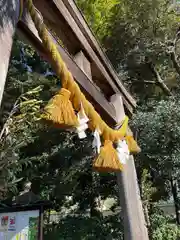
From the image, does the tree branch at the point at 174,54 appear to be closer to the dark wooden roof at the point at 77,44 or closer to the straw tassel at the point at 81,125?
the dark wooden roof at the point at 77,44

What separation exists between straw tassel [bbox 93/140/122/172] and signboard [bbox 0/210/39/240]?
3.50 feet

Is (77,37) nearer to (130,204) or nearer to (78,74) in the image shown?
(78,74)

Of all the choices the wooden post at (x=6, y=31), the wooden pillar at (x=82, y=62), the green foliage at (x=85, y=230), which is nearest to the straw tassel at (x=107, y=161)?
the wooden pillar at (x=82, y=62)

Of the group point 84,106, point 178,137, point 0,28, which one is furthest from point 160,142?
point 0,28

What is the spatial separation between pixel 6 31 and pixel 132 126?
404cm

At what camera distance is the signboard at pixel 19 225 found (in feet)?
8.01

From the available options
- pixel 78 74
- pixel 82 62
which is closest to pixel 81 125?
pixel 78 74

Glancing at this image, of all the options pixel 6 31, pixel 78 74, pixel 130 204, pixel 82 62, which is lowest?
pixel 130 204

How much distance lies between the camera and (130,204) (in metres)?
2.26

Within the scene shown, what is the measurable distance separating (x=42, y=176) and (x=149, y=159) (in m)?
2.18

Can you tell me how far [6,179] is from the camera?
306cm

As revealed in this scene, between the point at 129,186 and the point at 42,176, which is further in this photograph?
the point at 42,176

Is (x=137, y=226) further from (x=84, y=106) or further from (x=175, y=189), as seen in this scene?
(x=175, y=189)

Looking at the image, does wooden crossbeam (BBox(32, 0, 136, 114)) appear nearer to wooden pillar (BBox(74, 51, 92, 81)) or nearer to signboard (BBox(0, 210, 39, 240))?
wooden pillar (BBox(74, 51, 92, 81))
